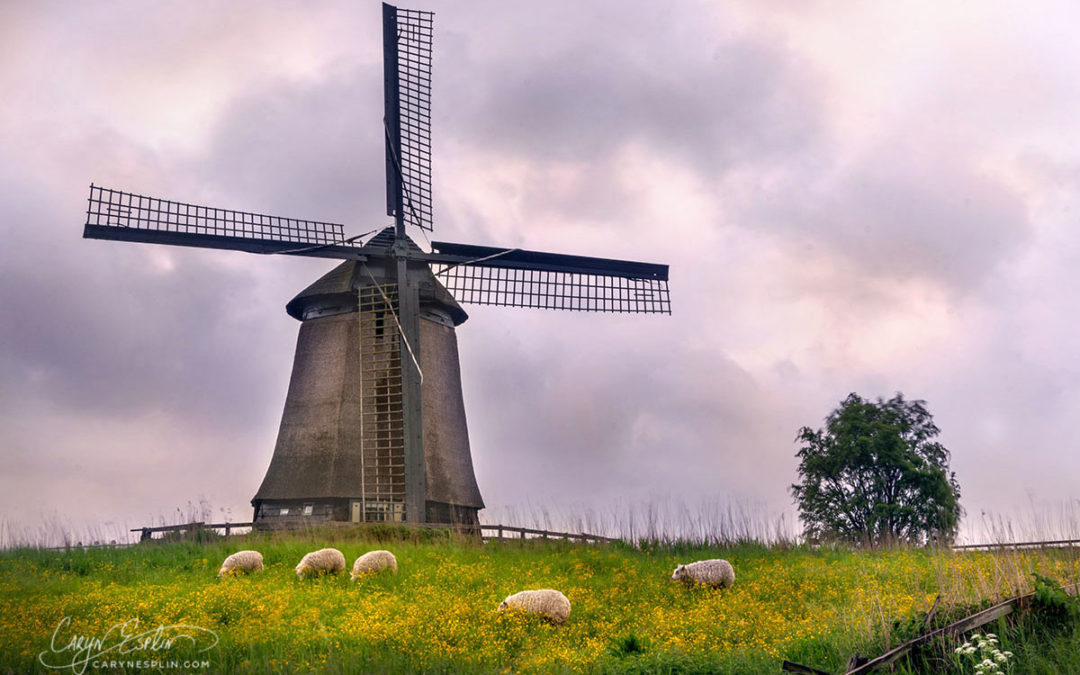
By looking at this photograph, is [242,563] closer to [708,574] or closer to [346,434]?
[346,434]

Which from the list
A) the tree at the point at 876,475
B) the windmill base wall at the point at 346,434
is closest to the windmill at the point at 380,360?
the windmill base wall at the point at 346,434

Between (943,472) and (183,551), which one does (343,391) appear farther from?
(943,472)

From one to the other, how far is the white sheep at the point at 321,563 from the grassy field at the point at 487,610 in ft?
0.99

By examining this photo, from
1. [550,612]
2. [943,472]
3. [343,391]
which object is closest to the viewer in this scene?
[550,612]

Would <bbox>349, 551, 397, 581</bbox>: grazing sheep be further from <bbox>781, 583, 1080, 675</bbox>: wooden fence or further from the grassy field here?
<bbox>781, 583, 1080, 675</bbox>: wooden fence

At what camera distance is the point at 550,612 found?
549 inches

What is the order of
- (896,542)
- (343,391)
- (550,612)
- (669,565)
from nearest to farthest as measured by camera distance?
(550,612) < (669,565) < (896,542) < (343,391)

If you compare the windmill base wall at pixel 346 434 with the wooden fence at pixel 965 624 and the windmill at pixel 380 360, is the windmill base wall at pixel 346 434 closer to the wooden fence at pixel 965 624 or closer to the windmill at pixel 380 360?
the windmill at pixel 380 360

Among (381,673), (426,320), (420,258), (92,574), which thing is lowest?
(381,673)

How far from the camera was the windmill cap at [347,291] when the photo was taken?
27812 millimetres

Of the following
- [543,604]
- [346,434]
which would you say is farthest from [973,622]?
[346,434]

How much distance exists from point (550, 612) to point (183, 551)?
11.1 m

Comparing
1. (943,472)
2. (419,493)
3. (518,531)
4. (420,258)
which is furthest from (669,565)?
(943,472)

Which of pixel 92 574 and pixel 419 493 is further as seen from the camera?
pixel 419 493
